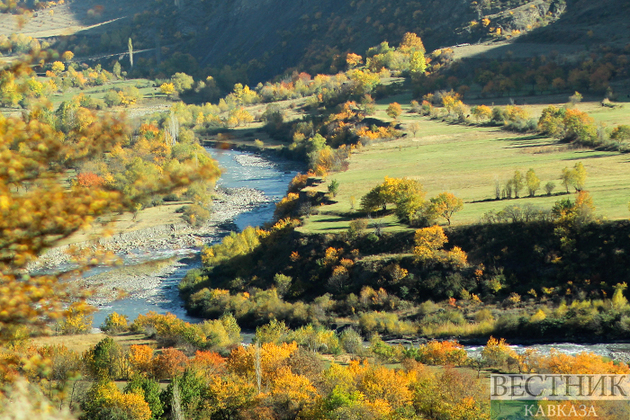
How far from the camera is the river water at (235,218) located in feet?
172

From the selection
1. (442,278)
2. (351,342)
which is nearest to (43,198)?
(351,342)

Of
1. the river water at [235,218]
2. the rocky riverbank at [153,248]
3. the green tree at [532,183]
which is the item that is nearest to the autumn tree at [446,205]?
the green tree at [532,183]

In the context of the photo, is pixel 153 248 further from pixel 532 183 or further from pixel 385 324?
pixel 532 183

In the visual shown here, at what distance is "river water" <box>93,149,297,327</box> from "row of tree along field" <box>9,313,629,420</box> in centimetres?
935

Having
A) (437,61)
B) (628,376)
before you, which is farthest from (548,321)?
(437,61)

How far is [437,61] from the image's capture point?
139250 mm

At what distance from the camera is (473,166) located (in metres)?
71.5

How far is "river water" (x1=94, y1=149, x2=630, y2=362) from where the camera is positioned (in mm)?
36062

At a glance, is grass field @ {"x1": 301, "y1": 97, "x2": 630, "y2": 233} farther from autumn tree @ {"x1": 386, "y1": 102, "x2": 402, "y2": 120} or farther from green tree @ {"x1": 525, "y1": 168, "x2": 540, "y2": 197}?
autumn tree @ {"x1": 386, "y1": 102, "x2": 402, "y2": 120}

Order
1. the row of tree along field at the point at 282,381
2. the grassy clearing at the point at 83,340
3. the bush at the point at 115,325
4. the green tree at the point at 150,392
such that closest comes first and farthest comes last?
the row of tree along field at the point at 282,381
the green tree at the point at 150,392
the grassy clearing at the point at 83,340
the bush at the point at 115,325

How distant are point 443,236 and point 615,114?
53110 mm

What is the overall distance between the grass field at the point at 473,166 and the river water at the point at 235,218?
11.4m

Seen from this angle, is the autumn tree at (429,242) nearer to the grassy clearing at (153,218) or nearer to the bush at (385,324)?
the bush at (385,324)

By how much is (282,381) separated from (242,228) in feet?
160
